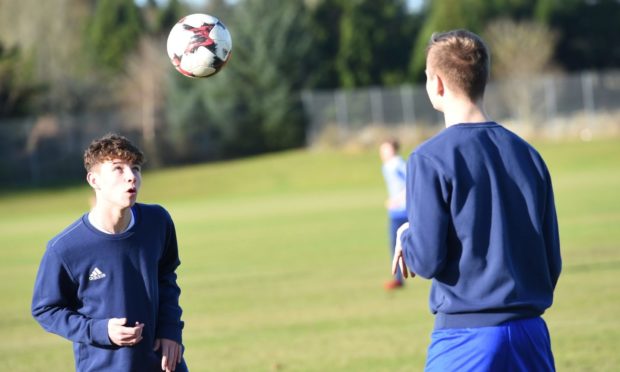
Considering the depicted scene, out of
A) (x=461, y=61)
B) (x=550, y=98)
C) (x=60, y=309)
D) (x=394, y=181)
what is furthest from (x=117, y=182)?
(x=550, y=98)

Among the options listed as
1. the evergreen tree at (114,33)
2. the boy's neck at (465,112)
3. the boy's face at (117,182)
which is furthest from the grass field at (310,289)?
the evergreen tree at (114,33)

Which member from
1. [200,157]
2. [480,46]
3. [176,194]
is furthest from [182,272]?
[200,157]

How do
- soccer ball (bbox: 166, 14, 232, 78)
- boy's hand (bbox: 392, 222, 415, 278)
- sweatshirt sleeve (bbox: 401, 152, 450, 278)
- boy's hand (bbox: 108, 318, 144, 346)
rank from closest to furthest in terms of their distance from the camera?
sweatshirt sleeve (bbox: 401, 152, 450, 278) → boy's hand (bbox: 392, 222, 415, 278) → boy's hand (bbox: 108, 318, 144, 346) → soccer ball (bbox: 166, 14, 232, 78)

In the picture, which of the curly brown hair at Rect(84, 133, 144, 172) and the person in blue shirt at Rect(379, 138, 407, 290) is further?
the person in blue shirt at Rect(379, 138, 407, 290)

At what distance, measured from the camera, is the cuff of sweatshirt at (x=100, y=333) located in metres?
5.15

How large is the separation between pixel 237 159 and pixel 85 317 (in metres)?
54.5

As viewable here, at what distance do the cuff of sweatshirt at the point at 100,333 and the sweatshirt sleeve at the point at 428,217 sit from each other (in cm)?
170

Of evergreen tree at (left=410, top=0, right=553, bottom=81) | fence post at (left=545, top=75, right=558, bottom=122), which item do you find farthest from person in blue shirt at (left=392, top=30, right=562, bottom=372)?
fence post at (left=545, top=75, right=558, bottom=122)

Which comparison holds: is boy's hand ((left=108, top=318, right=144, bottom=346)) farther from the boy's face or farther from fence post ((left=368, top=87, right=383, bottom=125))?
fence post ((left=368, top=87, right=383, bottom=125))

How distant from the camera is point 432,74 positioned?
14.7 feet

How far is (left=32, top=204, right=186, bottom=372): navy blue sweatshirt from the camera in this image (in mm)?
5250

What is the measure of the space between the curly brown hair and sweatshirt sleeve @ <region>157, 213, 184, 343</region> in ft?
1.49

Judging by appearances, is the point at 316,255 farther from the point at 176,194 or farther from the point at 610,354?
the point at 176,194

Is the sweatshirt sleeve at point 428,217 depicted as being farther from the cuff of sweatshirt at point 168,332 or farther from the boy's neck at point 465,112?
the cuff of sweatshirt at point 168,332
